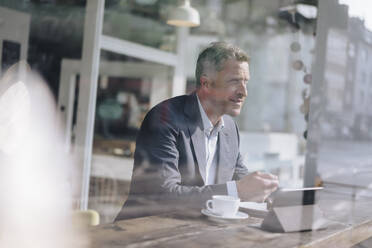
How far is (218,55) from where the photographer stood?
1.87 m

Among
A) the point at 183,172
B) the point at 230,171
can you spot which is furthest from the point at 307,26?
the point at 183,172

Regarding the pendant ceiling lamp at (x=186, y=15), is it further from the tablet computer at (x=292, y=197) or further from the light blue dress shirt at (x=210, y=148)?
the tablet computer at (x=292, y=197)

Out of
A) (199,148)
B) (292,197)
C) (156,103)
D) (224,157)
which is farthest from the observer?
(156,103)

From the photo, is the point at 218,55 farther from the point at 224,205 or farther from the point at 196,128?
the point at 224,205

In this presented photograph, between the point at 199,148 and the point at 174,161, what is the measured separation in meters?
0.15

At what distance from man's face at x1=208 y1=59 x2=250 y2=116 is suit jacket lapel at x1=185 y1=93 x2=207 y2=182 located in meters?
0.09

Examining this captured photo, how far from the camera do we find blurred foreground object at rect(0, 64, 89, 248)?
235 cm

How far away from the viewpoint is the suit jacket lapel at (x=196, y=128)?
1.69m

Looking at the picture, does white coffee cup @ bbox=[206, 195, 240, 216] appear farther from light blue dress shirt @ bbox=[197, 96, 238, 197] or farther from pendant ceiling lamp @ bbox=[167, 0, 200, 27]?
pendant ceiling lamp @ bbox=[167, 0, 200, 27]

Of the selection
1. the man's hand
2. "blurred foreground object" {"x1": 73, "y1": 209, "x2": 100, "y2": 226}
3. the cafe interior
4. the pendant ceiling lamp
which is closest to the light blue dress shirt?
the cafe interior

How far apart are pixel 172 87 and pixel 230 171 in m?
2.72

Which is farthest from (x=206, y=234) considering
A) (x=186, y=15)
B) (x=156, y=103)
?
(x=156, y=103)

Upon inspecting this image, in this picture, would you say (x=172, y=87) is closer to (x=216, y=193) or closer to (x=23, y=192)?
(x=23, y=192)

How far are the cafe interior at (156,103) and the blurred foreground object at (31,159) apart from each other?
1 centimetres
